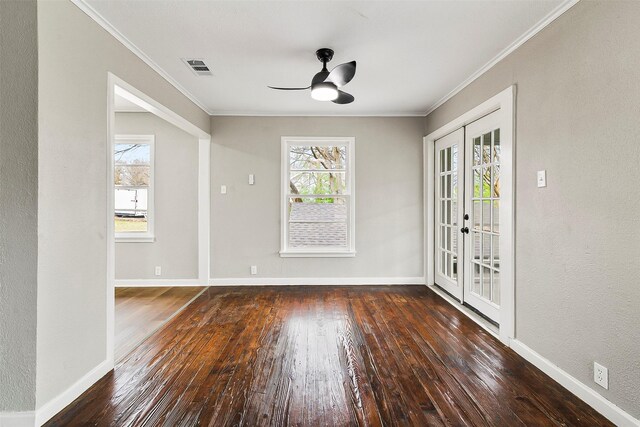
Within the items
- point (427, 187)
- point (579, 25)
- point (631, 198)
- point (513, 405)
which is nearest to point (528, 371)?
point (513, 405)

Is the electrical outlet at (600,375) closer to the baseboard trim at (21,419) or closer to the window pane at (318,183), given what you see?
the baseboard trim at (21,419)

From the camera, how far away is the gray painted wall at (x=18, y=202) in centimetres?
173

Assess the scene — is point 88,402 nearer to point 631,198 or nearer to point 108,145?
point 108,145

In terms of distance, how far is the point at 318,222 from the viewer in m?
4.72

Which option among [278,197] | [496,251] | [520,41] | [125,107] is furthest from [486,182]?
[125,107]

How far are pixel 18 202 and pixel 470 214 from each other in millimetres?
3828

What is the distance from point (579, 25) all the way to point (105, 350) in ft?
12.7

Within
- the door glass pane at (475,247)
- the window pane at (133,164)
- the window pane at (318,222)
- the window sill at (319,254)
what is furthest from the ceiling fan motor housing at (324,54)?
the window pane at (133,164)

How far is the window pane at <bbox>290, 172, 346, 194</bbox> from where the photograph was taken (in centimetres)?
474

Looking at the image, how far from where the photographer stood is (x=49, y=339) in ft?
5.97

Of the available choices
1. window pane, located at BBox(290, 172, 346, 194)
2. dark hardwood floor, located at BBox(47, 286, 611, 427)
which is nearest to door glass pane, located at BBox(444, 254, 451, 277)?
dark hardwood floor, located at BBox(47, 286, 611, 427)

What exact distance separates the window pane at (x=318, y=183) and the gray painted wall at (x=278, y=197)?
0.23m

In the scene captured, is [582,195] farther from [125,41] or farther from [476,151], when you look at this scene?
[125,41]

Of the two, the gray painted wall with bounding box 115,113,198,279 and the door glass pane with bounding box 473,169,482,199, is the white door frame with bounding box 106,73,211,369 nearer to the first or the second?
the gray painted wall with bounding box 115,113,198,279
